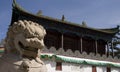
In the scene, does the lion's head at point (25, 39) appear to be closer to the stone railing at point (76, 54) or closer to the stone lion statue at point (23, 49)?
the stone lion statue at point (23, 49)

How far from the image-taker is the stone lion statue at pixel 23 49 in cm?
397

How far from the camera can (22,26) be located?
163 inches

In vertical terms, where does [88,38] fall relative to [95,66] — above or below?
above

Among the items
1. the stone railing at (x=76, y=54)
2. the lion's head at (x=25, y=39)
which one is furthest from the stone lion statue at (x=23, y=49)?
the stone railing at (x=76, y=54)

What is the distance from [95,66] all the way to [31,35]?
15706 millimetres

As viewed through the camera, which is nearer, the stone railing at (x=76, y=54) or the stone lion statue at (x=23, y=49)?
the stone lion statue at (x=23, y=49)

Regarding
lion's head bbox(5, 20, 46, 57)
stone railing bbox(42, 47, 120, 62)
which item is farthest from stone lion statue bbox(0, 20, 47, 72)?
stone railing bbox(42, 47, 120, 62)

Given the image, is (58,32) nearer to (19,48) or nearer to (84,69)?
(84,69)

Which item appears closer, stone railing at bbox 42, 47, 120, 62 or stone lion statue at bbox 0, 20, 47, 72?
stone lion statue at bbox 0, 20, 47, 72

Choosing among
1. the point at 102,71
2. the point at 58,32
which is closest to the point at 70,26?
the point at 58,32

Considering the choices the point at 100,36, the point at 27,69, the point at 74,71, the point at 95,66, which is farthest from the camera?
the point at 100,36

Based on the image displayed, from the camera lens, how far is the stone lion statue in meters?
3.97

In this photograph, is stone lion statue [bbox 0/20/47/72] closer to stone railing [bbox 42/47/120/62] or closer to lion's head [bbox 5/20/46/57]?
lion's head [bbox 5/20/46/57]

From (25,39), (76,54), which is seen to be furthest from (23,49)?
(76,54)
